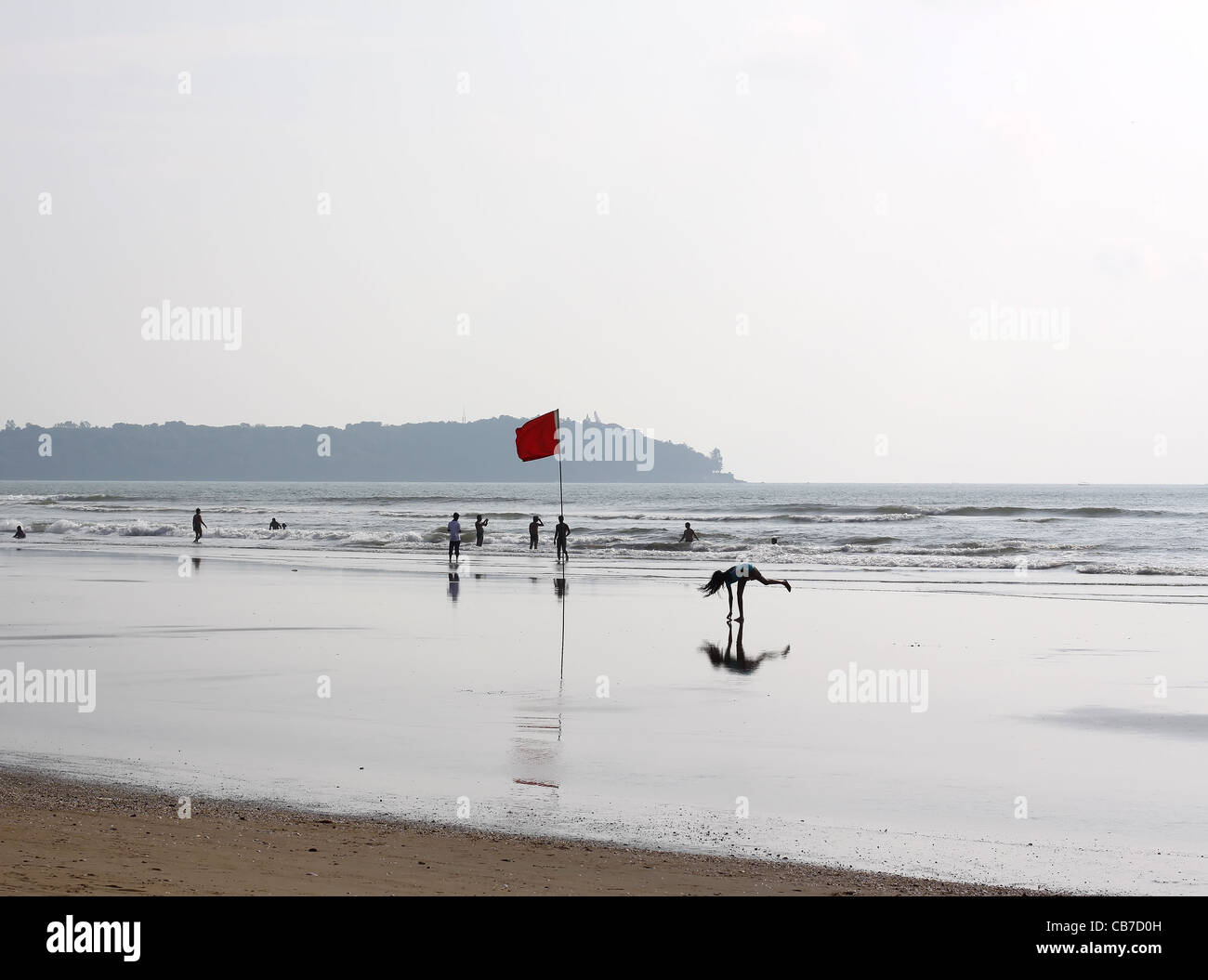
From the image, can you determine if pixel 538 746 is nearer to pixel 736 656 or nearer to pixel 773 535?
pixel 736 656

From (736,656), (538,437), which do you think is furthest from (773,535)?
(736,656)

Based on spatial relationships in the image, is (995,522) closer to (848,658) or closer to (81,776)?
(848,658)

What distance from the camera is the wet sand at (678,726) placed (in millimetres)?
7824

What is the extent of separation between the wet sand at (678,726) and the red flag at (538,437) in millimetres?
9948

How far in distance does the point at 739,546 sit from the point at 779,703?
3436 centimetres

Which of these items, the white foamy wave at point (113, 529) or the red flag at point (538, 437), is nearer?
the red flag at point (538, 437)

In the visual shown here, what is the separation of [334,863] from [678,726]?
509cm

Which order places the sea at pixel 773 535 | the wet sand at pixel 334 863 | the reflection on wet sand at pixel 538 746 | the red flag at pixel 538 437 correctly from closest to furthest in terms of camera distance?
the wet sand at pixel 334 863 → the reflection on wet sand at pixel 538 746 → the red flag at pixel 538 437 → the sea at pixel 773 535

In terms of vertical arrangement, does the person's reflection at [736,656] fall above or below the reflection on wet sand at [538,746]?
above

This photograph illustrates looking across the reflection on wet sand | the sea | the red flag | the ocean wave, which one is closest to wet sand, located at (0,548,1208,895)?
the reflection on wet sand

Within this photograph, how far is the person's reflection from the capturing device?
15.1 metres

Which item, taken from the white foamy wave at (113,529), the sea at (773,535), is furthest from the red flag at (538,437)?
the white foamy wave at (113,529)

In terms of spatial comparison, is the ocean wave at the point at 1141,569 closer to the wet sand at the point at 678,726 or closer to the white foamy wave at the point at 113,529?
the wet sand at the point at 678,726
